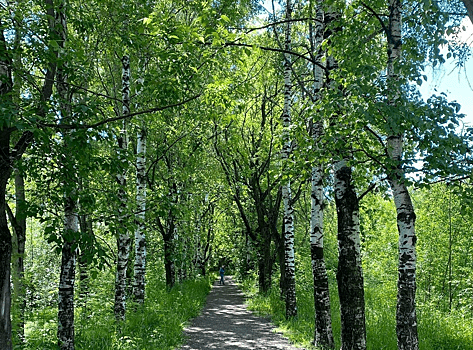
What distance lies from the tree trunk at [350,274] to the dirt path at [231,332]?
3.79m

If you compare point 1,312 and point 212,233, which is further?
point 212,233

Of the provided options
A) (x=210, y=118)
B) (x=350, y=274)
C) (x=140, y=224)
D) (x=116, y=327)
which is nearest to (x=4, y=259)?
(x=116, y=327)

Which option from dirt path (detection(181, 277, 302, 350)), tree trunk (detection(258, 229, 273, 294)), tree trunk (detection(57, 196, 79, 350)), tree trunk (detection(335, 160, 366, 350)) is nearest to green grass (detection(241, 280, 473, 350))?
dirt path (detection(181, 277, 302, 350))

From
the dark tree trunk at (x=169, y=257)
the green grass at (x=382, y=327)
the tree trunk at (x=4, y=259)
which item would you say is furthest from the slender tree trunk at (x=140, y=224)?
the tree trunk at (x=4, y=259)

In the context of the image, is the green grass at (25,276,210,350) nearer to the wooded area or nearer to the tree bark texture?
the wooded area

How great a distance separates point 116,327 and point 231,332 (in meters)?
4.41

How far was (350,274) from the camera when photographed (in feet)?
21.8

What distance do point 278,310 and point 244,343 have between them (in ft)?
16.6

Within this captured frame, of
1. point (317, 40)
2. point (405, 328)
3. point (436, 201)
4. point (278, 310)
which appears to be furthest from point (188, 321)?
point (436, 201)

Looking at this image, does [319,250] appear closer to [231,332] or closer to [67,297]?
[231,332]

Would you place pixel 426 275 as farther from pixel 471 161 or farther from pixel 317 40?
pixel 471 161

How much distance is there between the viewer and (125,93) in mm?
10641

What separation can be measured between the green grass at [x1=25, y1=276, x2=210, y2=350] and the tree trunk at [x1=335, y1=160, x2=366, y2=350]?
186 inches

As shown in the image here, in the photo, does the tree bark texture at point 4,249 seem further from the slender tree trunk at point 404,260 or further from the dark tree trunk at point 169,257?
the dark tree trunk at point 169,257
